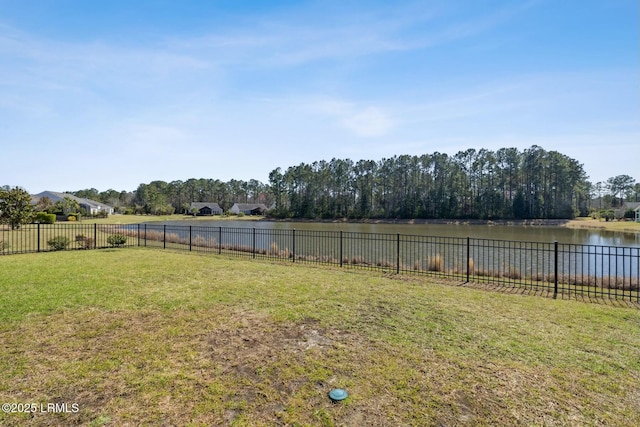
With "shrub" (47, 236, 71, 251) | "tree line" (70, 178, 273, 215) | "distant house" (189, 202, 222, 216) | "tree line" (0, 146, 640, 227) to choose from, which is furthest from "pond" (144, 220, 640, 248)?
"tree line" (70, 178, 273, 215)

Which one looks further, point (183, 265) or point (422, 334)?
point (183, 265)

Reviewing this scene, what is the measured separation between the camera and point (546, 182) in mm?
60156

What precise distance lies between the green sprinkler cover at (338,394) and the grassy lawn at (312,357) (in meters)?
0.09

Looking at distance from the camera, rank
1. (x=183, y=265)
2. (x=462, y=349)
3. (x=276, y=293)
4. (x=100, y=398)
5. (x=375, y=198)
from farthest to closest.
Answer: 1. (x=375, y=198)
2. (x=183, y=265)
3. (x=276, y=293)
4. (x=462, y=349)
5. (x=100, y=398)

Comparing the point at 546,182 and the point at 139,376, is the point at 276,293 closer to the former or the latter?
the point at 139,376

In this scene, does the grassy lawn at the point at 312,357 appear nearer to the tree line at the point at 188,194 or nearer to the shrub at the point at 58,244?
the shrub at the point at 58,244

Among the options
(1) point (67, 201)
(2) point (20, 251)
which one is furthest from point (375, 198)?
(2) point (20, 251)

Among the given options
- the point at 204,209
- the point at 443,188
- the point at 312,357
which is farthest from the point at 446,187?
the point at 312,357

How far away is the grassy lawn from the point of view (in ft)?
9.84

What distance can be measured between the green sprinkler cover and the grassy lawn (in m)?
0.09

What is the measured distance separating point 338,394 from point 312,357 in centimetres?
89

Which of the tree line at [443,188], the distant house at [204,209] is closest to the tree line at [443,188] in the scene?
the tree line at [443,188]

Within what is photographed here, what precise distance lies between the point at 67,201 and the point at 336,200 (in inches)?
1776

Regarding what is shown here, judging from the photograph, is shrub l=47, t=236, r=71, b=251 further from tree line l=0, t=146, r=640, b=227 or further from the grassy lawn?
tree line l=0, t=146, r=640, b=227
